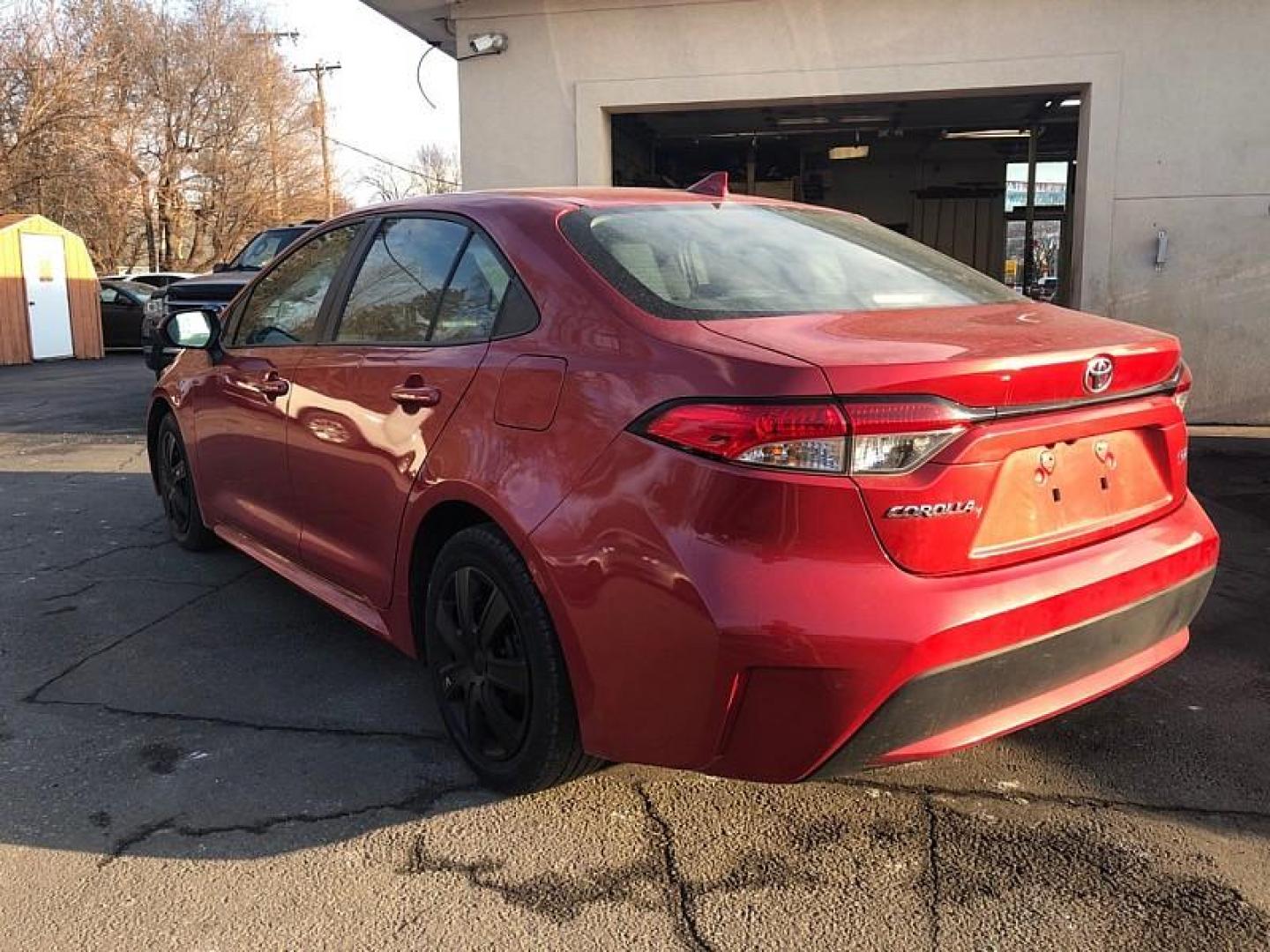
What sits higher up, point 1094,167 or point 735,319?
point 1094,167

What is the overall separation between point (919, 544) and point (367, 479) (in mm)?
1803

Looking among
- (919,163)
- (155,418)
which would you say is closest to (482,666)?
(155,418)

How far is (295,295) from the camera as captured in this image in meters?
4.06

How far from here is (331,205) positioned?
40.8 m

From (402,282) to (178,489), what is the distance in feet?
8.45

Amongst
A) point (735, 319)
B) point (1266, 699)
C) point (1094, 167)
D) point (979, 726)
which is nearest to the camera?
point (979, 726)

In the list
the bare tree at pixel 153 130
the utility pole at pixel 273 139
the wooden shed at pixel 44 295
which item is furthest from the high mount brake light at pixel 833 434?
the utility pole at pixel 273 139

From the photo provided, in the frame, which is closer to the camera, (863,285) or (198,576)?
(863,285)

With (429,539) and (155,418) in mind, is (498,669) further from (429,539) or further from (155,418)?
(155,418)

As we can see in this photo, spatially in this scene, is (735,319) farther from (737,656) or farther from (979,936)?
(979,936)

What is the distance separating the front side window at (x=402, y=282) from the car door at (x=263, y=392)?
0.81ft

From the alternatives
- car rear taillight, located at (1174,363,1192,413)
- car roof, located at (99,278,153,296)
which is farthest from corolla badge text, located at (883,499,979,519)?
car roof, located at (99,278,153,296)

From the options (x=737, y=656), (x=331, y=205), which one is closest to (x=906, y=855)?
(x=737, y=656)

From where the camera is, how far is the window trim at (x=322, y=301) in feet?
12.3
